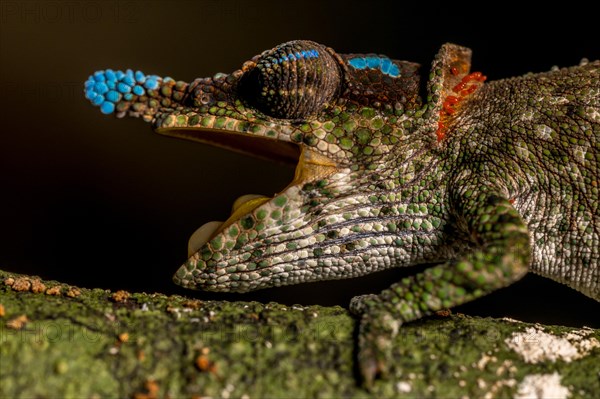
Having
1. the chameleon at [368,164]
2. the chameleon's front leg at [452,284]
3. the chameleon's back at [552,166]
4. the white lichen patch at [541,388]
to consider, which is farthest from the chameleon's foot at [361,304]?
the chameleon's back at [552,166]

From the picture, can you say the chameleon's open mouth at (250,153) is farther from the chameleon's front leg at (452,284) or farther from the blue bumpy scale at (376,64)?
the chameleon's front leg at (452,284)

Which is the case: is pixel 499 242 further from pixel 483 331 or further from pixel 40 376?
pixel 40 376

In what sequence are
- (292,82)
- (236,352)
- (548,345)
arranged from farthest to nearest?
(292,82) → (548,345) → (236,352)

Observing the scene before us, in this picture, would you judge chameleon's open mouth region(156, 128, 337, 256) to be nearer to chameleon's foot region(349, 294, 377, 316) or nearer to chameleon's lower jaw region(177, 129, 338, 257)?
chameleon's lower jaw region(177, 129, 338, 257)

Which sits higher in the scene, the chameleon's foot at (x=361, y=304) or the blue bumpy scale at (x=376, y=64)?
the blue bumpy scale at (x=376, y=64)

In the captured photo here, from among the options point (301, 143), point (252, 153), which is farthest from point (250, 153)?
point (301, 143)

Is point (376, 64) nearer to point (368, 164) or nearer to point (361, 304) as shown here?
point (368, 164)

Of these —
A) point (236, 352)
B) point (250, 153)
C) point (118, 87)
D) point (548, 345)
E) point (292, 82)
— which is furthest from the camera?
point (250, 153)
